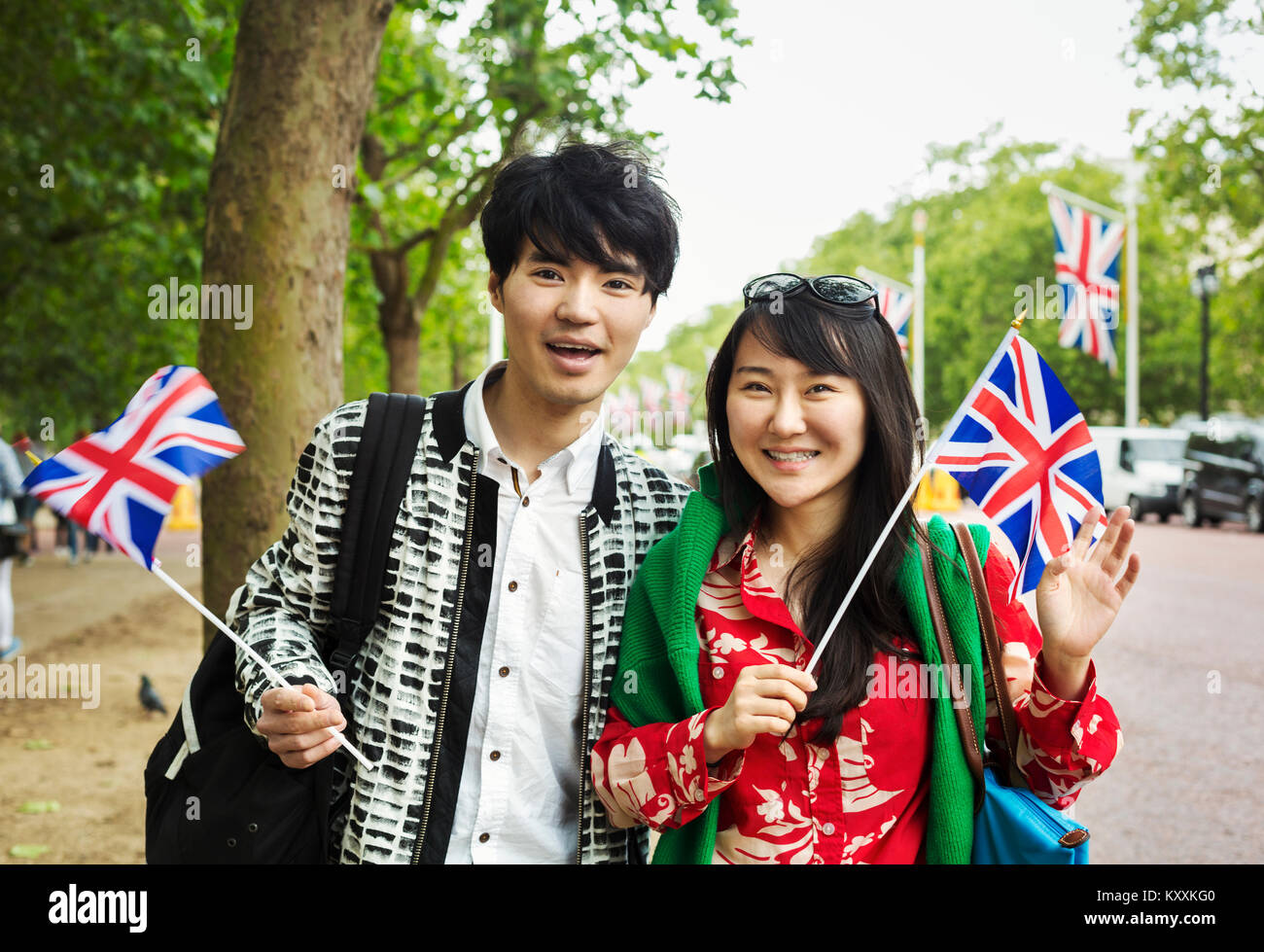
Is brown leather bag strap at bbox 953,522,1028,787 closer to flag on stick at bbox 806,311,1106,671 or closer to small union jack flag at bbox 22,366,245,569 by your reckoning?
flag on stick at bbox 806,311,1106,671

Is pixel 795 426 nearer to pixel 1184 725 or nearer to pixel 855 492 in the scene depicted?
pixel 855 492

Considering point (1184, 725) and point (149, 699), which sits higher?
point (149, 699)

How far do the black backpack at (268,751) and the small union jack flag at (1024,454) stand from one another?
1.20m

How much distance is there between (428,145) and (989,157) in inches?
1666

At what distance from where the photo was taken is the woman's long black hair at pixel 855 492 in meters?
2.17

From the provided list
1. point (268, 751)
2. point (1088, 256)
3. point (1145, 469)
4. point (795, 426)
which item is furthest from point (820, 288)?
point (1145, 469)

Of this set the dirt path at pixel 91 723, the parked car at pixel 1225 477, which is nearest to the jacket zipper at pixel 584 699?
the dirt path at pixel 91 723

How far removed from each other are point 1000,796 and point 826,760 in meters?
0.32

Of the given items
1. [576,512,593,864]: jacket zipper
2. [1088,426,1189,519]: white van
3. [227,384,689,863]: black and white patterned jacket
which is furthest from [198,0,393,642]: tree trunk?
[1088,426,1189,519]: white van

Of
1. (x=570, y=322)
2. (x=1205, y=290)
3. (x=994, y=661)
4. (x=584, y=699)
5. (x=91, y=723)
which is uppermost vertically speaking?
(x=1205, y=290)

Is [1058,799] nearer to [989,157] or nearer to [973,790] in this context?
[973,790]

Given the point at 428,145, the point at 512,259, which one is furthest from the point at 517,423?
the point at 428,145

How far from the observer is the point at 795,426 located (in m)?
2.15
